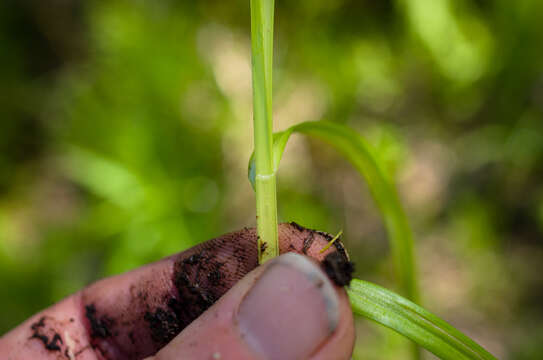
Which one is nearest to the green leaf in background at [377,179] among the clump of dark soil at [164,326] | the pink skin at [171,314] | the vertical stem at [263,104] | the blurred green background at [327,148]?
the vertical stem at [263,104]

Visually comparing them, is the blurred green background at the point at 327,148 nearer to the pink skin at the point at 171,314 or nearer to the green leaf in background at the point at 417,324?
the pink skin at the point at 171,314

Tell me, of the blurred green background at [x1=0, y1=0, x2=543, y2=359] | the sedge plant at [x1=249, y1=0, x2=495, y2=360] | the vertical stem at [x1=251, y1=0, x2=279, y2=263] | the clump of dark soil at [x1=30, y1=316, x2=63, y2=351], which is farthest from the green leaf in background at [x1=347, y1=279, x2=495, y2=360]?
the blurred green background at [x1=0, y1=0, x2=543, y2=359]

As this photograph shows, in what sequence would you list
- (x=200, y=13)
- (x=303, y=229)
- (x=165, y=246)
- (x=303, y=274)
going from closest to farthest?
(x=303, y=274) < (x=303, y=229) < (x=165, y=246) < (x=200, y=13)

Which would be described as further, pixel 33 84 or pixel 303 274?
pixel 33 84

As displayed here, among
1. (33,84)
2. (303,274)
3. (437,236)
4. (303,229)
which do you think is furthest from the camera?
(33,84)

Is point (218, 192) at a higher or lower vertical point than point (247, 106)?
lower

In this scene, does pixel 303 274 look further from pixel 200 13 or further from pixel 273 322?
pixel 200 13

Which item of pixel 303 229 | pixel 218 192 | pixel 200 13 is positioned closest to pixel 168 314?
pixel 303 229

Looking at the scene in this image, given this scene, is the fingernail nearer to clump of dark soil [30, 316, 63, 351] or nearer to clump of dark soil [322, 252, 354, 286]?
clump of dark soil [322, 252, 354, 286]
